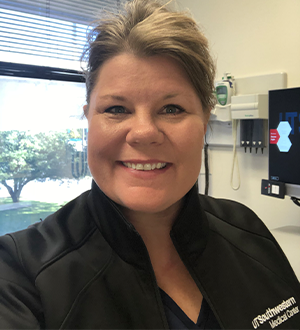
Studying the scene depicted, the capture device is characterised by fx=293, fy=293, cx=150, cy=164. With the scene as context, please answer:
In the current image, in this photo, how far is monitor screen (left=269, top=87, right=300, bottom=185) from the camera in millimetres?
1509

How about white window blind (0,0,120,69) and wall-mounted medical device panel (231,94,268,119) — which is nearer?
wall-mounted medical device panel (231,94,268,119)

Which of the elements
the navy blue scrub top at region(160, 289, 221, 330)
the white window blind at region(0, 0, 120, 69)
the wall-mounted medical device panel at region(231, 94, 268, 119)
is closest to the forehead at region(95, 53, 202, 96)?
the navy blue scrub top at region(160, 289, 221, 330)

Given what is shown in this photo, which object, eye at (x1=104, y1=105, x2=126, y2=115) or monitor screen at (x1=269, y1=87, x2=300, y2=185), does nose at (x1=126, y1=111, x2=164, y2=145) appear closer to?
eye at (x1=104, y1=105, x2=126, y2=115)

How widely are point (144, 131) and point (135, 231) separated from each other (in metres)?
0.23

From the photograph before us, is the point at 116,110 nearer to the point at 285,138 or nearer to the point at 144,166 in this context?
the point at 144,166

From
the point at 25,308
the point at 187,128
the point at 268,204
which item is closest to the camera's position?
the point at 25,308

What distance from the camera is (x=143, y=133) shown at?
0.61 m

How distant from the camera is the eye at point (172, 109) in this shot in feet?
2.20

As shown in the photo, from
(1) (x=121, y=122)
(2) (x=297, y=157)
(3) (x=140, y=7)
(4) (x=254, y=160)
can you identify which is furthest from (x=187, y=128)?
(4) (x=254, y=160)

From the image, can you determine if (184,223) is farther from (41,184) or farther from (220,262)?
(41,184)

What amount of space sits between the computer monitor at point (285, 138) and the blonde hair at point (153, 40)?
949mm

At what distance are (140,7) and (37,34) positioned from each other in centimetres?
170

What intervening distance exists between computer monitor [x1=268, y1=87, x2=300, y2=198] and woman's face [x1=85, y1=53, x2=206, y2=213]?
1.05 metres

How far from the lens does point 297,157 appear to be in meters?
1.52
